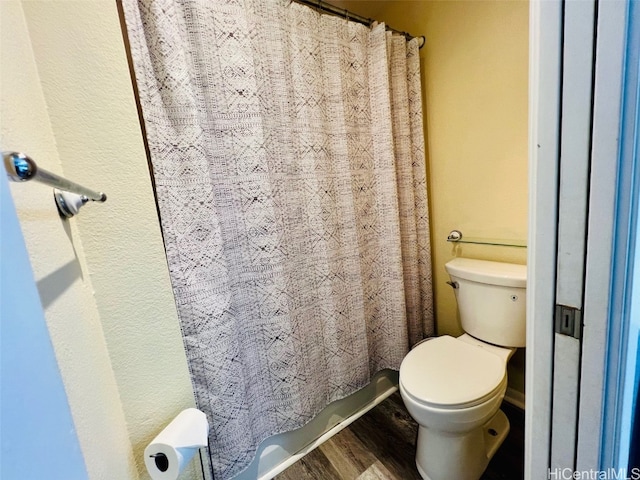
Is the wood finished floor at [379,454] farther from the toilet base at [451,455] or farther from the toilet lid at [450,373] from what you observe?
the toilet lid at [450,373]

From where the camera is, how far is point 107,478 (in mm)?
559

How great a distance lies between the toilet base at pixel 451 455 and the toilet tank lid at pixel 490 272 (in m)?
0.62

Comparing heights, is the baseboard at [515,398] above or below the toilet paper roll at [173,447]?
below

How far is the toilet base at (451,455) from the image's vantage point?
1084 mm

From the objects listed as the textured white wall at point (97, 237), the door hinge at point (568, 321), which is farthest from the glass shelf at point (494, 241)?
the textured white wall at point (97, 237)

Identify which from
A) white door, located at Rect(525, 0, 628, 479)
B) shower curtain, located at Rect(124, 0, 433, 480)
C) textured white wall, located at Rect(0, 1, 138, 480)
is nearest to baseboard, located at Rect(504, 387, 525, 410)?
shower curtain, located at Rect(124, 0, 433, 480)

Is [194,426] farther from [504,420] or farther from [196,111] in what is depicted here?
[504,420]

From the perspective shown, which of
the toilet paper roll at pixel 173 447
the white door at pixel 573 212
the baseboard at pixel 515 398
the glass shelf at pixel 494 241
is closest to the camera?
the white door at pixel 573 212

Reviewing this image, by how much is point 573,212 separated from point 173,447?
965 mm

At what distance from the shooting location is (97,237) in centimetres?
64

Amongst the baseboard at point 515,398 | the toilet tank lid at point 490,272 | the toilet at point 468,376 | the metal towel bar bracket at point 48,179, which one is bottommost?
the baseboard at point 515,398

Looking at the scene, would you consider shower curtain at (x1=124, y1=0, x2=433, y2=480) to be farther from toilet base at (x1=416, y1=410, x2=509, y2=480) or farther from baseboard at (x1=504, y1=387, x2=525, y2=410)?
baseboard at (x1=504, y1=387, x2=525, y2=410)

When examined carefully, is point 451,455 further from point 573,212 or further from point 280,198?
point 280,198

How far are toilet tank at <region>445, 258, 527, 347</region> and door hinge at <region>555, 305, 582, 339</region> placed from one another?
0.79 m
